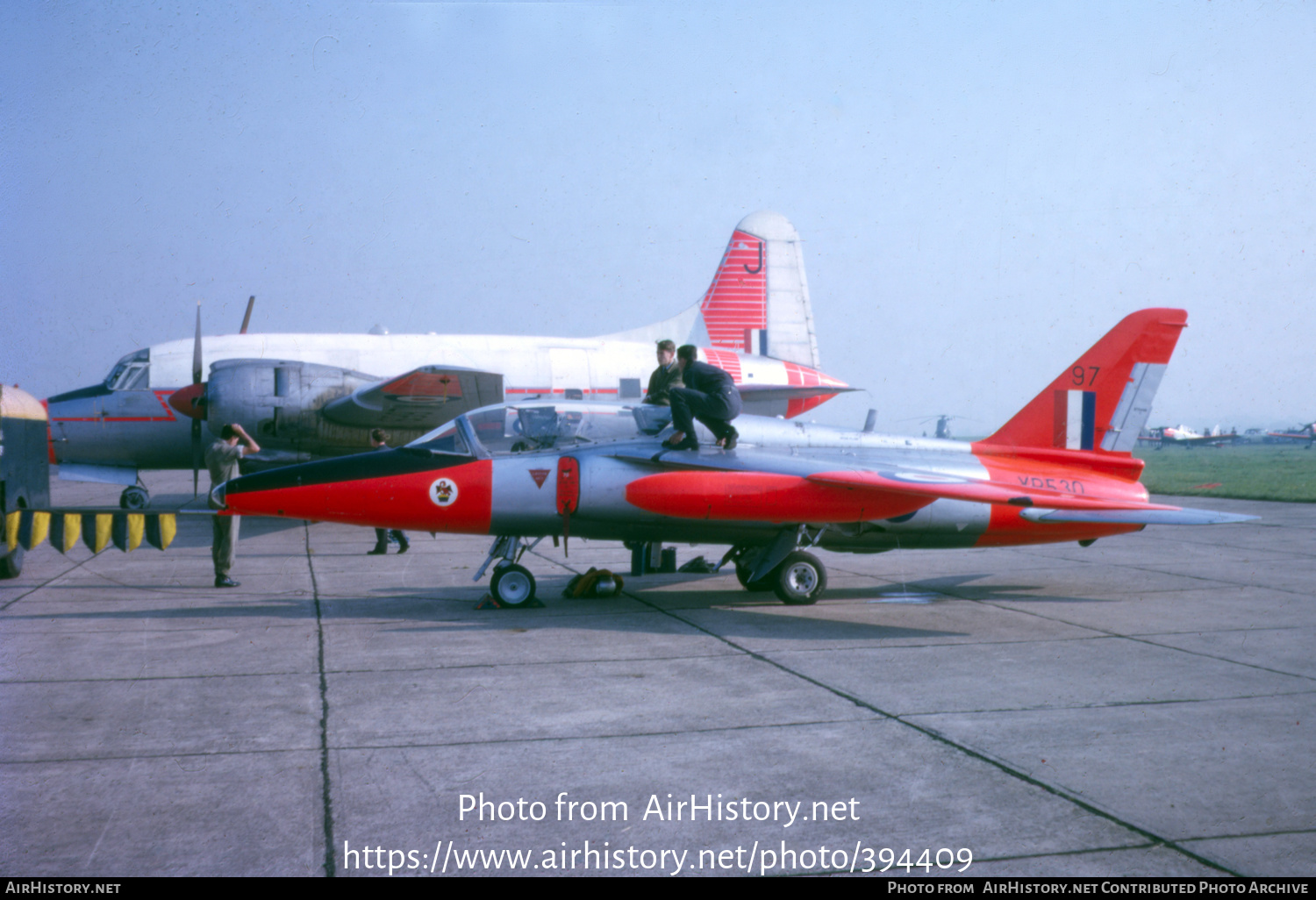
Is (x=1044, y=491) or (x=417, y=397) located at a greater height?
(x=417, y=397)

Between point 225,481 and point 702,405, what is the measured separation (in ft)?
19.1

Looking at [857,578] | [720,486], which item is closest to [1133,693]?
[720,486]

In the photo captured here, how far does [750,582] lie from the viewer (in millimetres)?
10812

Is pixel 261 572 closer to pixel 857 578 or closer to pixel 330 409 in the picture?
pixel 330 409

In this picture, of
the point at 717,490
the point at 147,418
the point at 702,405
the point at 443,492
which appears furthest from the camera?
the point at 147,418

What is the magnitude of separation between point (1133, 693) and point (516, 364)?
16736mm

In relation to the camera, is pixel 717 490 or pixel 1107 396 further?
pixel 1107 396

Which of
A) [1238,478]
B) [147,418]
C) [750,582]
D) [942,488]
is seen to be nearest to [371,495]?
[750,582]

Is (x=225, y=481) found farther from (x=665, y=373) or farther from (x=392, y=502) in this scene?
(x=665, y=373)

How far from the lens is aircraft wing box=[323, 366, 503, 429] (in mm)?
18391

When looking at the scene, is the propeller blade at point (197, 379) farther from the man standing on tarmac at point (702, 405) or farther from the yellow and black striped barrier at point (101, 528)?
the man standing on tarmac at point (702, 405)

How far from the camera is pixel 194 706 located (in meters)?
6.19

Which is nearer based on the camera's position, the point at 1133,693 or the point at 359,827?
the point at 359,827
